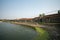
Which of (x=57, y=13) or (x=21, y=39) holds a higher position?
(x=57, y=13)

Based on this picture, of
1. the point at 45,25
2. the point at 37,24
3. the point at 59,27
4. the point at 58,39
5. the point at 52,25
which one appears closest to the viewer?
the point at 58,39

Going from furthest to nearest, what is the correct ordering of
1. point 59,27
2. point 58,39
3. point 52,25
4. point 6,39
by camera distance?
point 52,25
point 59,27
point 6,39
point 58,39

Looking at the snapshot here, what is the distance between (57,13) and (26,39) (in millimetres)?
1645

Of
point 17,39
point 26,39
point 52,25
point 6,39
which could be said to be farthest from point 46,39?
point 52,25


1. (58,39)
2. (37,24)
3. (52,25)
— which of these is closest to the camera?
(58,39)

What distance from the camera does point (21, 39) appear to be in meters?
4.14

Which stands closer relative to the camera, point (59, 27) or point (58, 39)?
point (58, 39)

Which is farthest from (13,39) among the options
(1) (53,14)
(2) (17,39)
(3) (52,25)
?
(3) (52,25)

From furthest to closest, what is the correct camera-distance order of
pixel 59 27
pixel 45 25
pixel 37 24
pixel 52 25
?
pixel 37 24
pixel 45 25
pixel 52 25
pixel 59 27

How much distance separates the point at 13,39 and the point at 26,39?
1.45 ft

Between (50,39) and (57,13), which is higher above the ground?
(57,13)

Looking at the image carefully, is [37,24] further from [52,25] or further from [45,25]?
[52,25]

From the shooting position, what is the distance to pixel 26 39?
4.11m

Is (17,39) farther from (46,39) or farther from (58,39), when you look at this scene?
(58,39)
